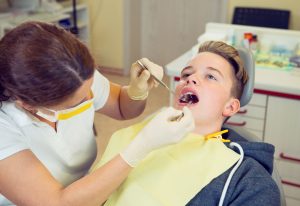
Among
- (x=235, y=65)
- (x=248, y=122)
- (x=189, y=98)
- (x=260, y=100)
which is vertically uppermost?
(x=235, y=65)

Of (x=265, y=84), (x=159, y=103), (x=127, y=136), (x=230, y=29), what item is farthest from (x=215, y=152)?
(x=159, y=103)

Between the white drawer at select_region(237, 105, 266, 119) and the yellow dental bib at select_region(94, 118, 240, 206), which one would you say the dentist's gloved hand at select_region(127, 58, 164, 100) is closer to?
the yellow dental bib at select_region(94, 118, 240, 206)

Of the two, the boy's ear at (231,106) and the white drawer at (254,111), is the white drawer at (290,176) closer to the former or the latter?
the white drawer at (254,111)

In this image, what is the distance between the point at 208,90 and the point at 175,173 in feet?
1.09

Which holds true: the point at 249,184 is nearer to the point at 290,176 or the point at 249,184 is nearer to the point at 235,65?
the point at 235,65

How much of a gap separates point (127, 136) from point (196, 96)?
0.29m

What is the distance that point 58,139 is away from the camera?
129 cm

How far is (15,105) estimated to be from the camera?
1167mm

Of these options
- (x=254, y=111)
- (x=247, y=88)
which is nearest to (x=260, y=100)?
(x=254, y=111)

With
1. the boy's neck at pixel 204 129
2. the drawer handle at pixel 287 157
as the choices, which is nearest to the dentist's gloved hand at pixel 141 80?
the boy's neck at pixel 204 129

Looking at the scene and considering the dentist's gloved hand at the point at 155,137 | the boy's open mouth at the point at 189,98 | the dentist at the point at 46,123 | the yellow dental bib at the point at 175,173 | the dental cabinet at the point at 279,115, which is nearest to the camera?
the dentist at the point at 46,123

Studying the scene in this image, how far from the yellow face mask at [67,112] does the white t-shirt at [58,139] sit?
0.5 inches

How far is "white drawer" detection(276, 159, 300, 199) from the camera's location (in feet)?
6.93

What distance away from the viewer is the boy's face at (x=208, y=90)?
1425mm
